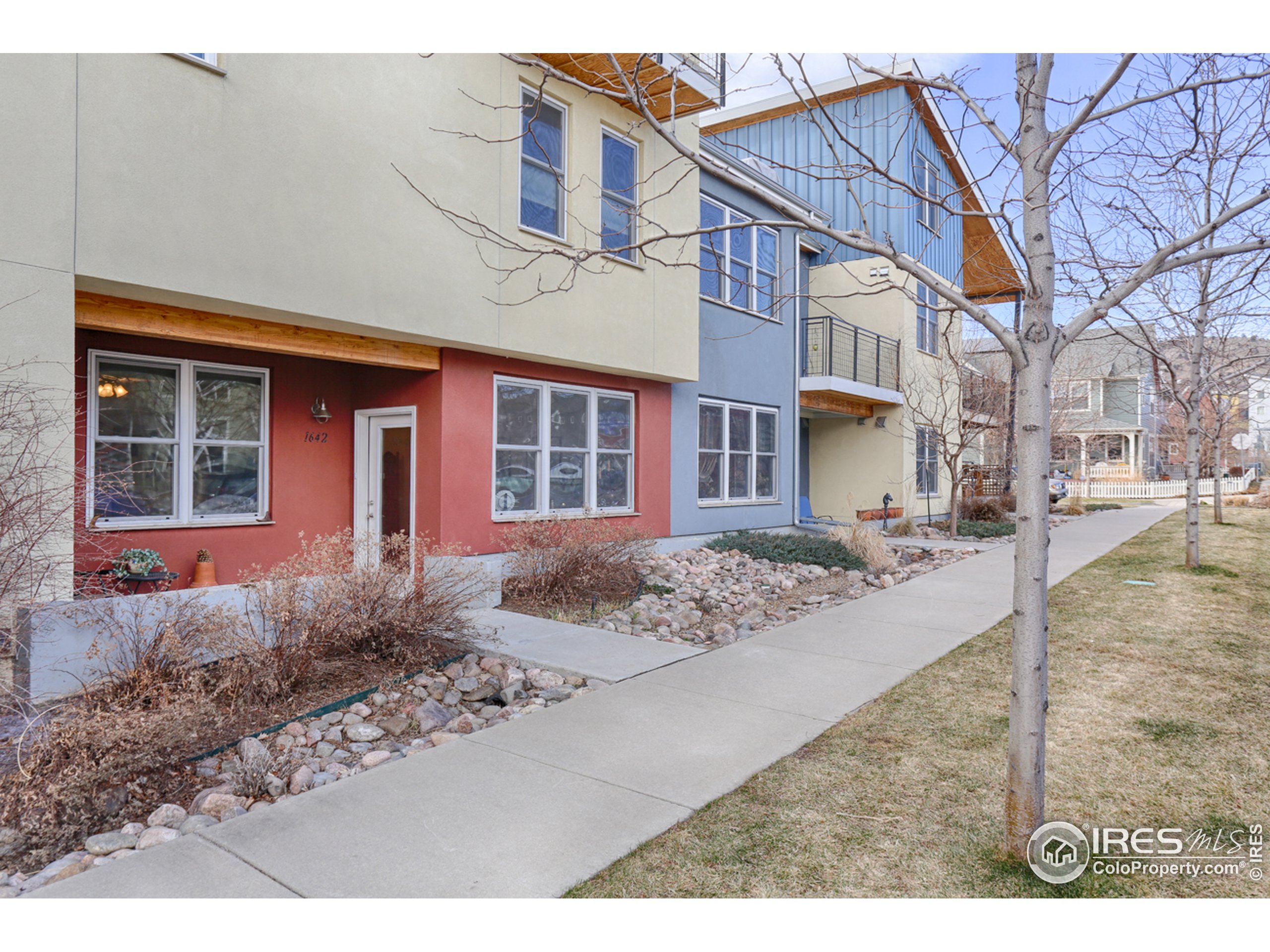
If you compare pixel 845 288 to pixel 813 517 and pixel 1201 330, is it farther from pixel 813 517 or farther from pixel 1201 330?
pixel 1201 330

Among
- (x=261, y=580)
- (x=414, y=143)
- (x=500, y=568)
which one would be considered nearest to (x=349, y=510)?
(x=500, y=568)

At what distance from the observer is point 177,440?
7.93m

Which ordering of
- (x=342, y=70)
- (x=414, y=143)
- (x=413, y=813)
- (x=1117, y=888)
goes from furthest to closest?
(x=414, y=143) < (x=342, y=70) < (x=413, y=813) < (x=1117, y=888)

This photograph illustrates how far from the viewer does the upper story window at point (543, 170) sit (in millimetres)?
9234

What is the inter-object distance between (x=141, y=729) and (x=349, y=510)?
18.8 feet

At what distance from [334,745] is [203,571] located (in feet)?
12.7

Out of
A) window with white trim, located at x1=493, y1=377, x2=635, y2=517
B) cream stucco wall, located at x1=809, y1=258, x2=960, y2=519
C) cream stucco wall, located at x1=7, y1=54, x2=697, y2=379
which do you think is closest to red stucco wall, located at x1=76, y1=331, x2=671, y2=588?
window with white trim, located at x1=493, y1=377, x2=635, y2=517

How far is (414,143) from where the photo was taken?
786 centimetres

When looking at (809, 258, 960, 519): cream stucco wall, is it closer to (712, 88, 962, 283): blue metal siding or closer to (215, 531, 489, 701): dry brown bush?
(712, 88, 962, 283): blue metal siding

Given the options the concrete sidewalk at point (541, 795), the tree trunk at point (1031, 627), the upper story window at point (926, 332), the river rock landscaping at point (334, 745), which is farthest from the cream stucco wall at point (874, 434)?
the tree trunk at point (1031, 627)

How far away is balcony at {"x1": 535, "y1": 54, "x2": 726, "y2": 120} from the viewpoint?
8.62m

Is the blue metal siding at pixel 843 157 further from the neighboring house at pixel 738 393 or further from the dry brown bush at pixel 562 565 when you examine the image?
the dry brown bush at pixel 562 565

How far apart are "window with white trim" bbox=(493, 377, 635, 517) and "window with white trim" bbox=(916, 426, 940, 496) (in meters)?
10.3
